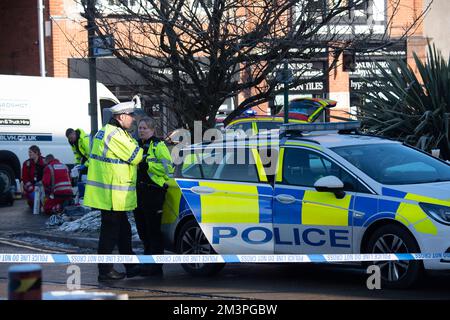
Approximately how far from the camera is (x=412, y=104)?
567 inches

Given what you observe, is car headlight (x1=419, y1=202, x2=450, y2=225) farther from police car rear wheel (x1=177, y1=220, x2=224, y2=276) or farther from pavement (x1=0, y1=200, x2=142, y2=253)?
pavement (x1=0, y1=200, x2=142, y2=253)

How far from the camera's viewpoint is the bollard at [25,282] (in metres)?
4.08

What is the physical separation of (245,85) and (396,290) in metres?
4.79

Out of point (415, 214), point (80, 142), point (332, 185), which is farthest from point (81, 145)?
point (415, 214)

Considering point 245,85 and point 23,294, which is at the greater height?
point 245,85

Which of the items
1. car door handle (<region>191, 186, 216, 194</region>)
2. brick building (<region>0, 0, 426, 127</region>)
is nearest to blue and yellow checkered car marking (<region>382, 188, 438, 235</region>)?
car door handle (<region>191, 186, 216, 194</region>)

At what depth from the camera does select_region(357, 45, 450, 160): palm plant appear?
45.1 ft

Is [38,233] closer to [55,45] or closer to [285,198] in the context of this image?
[285,198]

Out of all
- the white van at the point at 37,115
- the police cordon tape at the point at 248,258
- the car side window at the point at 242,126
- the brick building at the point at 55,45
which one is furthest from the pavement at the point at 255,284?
the brick building at the point at 55,45

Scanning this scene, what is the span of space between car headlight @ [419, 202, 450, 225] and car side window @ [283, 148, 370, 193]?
0.87 meters

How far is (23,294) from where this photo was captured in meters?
4.15

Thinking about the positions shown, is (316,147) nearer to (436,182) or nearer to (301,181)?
(301,181)

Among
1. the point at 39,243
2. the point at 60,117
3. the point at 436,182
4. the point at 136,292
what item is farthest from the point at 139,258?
the point at 60,117

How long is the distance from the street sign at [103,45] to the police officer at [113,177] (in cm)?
299
